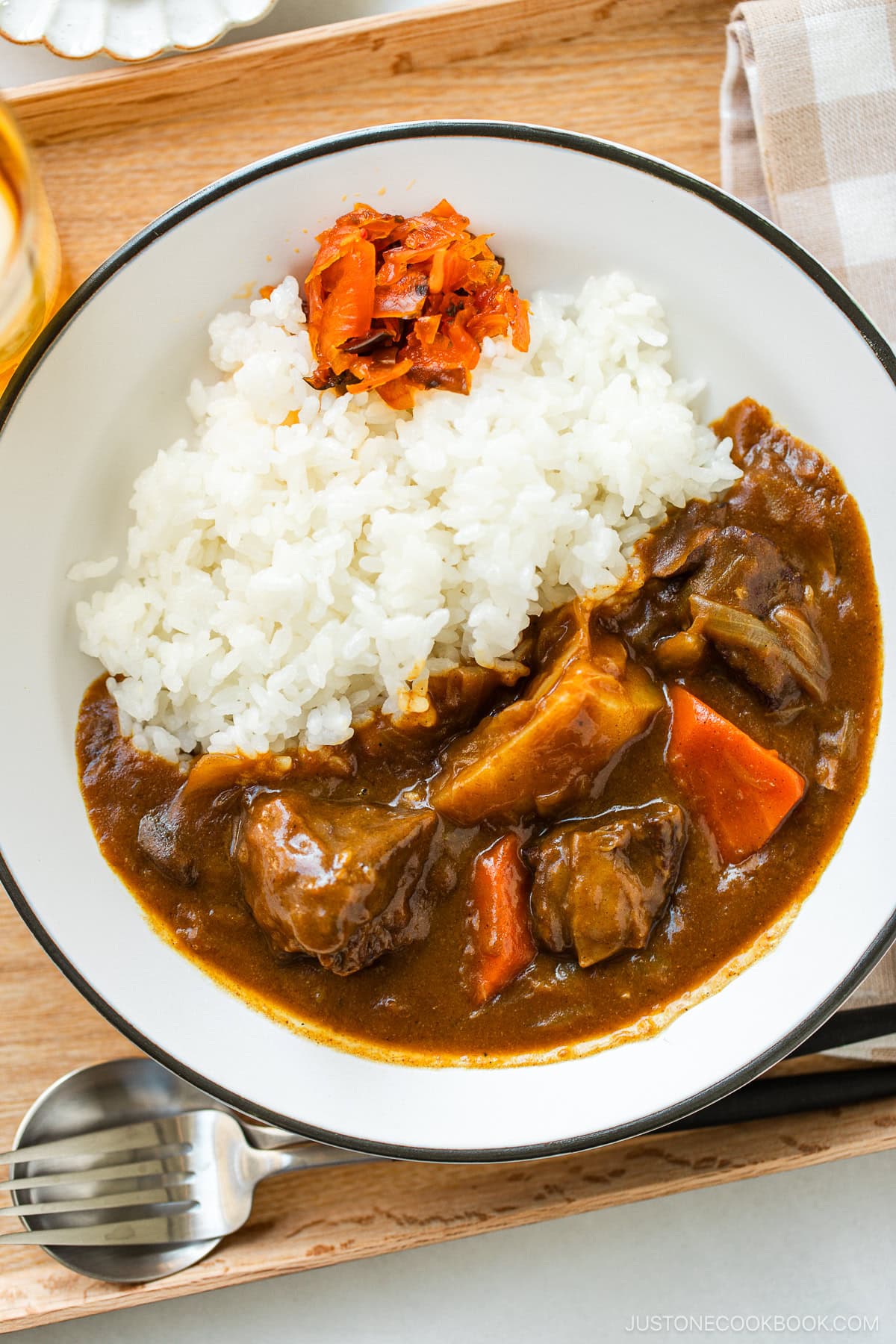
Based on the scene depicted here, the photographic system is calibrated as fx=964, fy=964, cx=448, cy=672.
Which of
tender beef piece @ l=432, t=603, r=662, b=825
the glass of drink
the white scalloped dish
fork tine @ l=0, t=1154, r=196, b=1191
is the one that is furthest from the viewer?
the white scalloped dish

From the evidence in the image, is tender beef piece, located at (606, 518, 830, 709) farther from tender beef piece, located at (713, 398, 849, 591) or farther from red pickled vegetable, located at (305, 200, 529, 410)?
red pickled vegetable, located at (305, 200, 529, 410)

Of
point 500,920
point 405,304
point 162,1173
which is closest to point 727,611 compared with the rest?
point 500,920

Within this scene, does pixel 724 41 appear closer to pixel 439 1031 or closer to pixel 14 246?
pixel 14 246

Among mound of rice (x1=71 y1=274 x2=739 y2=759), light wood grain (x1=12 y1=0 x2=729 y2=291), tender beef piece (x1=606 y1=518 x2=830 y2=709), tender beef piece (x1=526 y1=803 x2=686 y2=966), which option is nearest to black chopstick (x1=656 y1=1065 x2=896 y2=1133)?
tender beef piece (x1=526 y1=803 x2=686 y2=966)

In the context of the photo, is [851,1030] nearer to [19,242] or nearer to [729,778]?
[729,778]

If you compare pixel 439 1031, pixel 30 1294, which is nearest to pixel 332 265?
pixel 439 1031

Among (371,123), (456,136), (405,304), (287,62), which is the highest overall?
(287,62)

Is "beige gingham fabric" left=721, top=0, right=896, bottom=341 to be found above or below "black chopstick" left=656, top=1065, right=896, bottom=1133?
above
